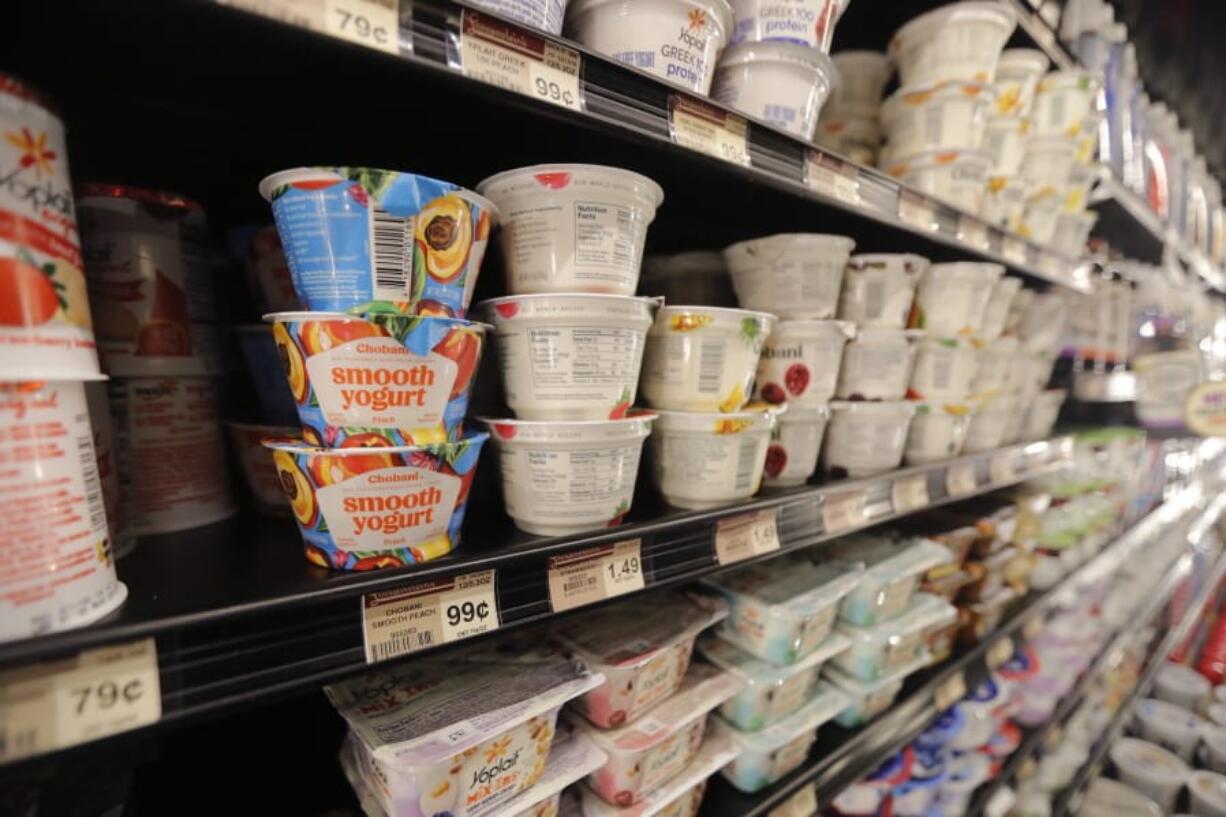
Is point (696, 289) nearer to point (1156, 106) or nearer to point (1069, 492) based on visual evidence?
point (1069, 492)

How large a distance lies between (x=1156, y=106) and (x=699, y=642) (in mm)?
3252

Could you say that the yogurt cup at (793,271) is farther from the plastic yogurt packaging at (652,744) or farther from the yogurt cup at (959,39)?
the plastic yogurt packaging at (652,744)

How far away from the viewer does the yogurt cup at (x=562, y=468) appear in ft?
2.09

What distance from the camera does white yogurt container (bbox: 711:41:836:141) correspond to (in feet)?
2.64

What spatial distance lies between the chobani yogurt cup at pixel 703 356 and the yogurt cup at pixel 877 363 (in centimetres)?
34

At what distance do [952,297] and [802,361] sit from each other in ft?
1.58

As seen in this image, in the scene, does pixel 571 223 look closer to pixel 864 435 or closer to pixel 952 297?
pixel 864 435

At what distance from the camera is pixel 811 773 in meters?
1.02

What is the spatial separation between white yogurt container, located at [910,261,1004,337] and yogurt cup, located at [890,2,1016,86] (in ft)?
1.34

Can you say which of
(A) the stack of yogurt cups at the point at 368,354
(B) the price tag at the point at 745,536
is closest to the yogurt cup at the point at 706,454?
(B) the price tag at the point at 745,536

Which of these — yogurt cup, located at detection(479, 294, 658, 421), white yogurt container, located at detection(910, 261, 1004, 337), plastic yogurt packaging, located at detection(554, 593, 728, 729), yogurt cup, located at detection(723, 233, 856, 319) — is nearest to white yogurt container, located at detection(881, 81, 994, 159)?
white yogurt container, located at detection(910, 261, 1004, 337)

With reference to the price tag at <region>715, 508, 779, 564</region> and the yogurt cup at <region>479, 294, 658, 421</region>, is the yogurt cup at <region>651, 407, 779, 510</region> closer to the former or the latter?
the price tag at <region>715, 508, 779, 564</region>

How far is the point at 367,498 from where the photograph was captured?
20.5 inches

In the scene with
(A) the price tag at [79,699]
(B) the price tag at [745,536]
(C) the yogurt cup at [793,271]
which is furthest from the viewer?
(C) the yogurt cup at [793,271]
